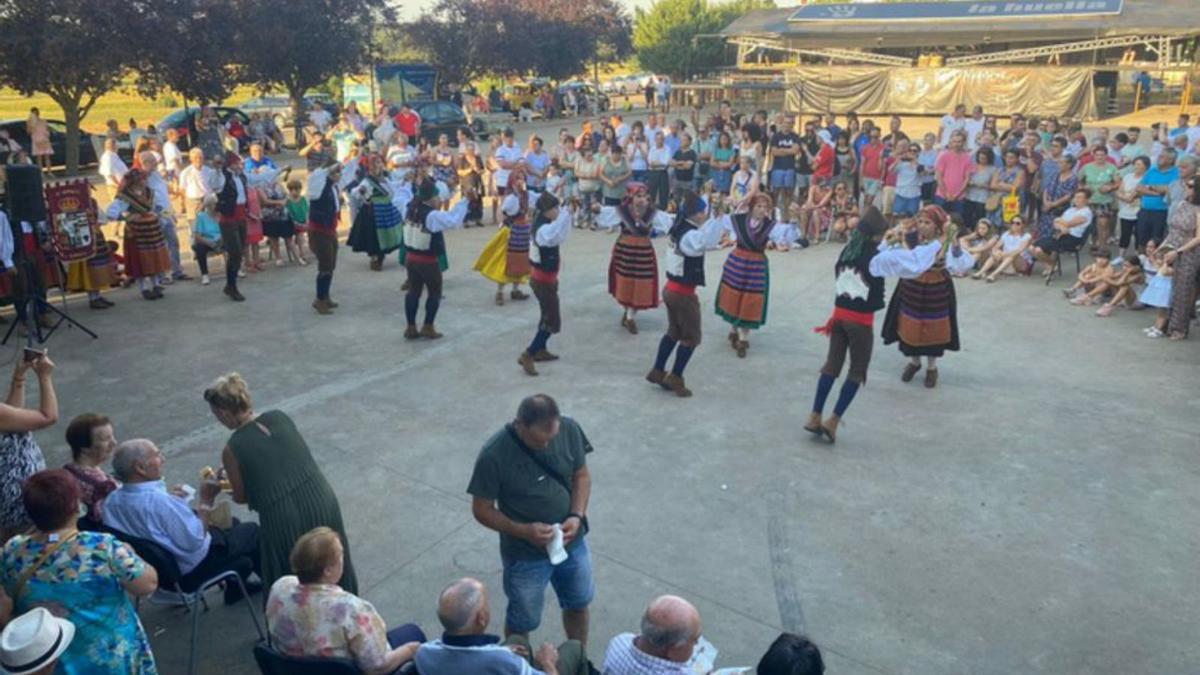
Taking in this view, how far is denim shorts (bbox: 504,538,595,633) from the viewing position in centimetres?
382

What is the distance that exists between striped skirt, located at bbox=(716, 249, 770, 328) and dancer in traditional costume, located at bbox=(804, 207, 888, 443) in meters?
1.73

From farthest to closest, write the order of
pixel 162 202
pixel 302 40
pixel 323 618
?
1. pixel 302 40
2. pixel 162 202
3. pixel 323 618

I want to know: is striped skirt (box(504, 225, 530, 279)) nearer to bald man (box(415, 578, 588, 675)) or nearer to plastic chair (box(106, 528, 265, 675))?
plastic chair (box(106, 528, 265, 675))

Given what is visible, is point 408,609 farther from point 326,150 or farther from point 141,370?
Answer: point 326,150

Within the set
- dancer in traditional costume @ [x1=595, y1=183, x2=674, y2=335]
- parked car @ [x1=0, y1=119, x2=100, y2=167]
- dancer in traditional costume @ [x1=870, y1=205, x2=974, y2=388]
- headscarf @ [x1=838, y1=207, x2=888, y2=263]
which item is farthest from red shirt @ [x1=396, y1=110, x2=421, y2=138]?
headscarf @ [x1=838, y1=207, x2=888, y2=263]

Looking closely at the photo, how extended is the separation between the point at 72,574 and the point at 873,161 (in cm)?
1280

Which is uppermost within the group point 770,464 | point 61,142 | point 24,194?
point 61,142

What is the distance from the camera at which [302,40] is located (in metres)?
26.0

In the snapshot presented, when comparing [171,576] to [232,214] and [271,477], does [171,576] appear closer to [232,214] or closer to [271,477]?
[271,477]

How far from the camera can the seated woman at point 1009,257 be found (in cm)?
1127

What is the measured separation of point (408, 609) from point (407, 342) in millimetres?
4625

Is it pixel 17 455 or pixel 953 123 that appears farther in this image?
pixel 953 123

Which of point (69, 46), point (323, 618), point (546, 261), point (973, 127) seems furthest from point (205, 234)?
point (973, 127)

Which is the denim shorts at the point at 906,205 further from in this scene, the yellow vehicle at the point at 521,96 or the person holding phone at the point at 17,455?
the yellow vehicle at the point at 521,96
